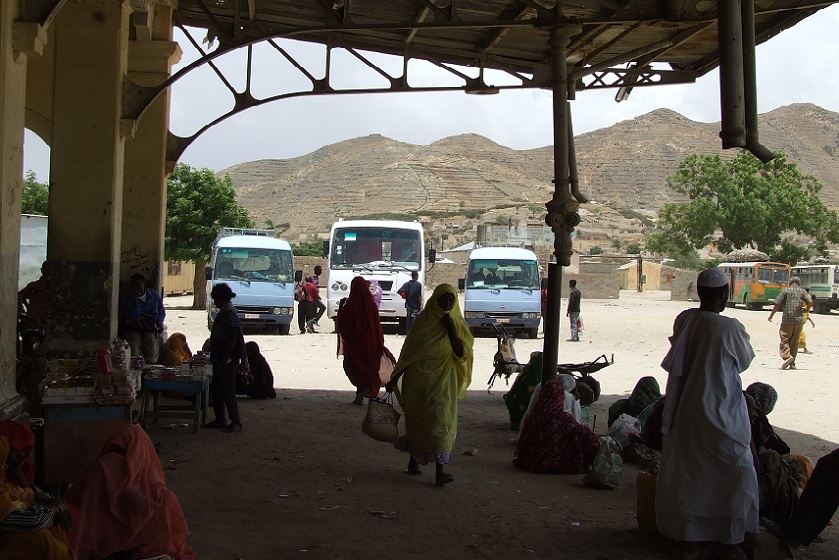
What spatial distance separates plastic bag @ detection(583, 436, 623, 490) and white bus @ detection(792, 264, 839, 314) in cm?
3139

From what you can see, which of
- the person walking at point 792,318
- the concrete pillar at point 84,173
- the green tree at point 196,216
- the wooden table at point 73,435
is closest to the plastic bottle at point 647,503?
the wooden table at point 73,435

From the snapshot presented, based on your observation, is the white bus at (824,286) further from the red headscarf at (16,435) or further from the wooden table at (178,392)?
the red headscarf at (16,435)

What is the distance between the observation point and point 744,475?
4770 millimetres

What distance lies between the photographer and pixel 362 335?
34.2ft

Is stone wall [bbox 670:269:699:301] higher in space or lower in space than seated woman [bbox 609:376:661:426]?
higher

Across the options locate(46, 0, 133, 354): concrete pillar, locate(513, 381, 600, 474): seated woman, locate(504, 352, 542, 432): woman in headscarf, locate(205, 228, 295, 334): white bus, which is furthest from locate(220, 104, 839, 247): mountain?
locate(513, 381, 600, 474): seated woman

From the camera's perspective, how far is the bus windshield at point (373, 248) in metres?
22.3

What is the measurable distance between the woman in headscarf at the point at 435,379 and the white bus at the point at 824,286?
3197cm

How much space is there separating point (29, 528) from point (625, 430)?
18.0ft

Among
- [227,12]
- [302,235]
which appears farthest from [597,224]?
[227,12]

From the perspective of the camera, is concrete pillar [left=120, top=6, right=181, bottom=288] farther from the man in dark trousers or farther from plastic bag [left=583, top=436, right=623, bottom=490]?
the man in dark trousers

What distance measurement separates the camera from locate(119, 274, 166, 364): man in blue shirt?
1029 cm

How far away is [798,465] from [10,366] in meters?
5.91

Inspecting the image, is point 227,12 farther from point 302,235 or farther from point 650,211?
point 650,211
